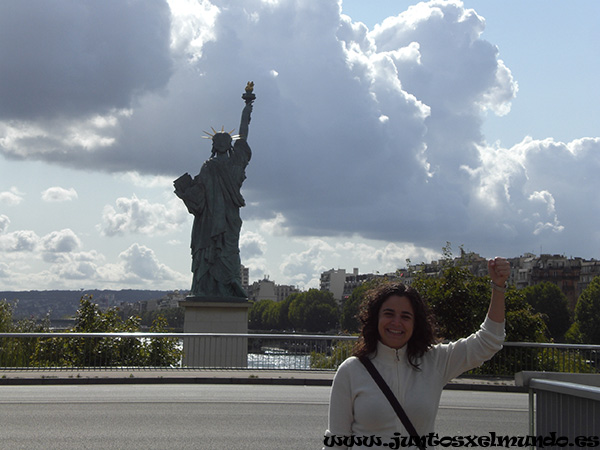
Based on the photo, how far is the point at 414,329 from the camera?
3992mm

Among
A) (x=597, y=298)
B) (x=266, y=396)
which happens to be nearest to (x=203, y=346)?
(x=266, y=396)

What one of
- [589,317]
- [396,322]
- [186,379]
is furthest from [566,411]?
[589,317]

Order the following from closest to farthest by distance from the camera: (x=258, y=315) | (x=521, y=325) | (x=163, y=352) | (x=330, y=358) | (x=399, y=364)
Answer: (x=399, y=364), (x=330, y=358), (x=521, y=325), (x=163, y=352), (x=258, y=315)

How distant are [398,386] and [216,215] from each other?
1005 inches

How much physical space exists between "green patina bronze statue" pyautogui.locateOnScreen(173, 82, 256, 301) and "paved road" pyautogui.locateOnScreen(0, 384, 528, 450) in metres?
13.1

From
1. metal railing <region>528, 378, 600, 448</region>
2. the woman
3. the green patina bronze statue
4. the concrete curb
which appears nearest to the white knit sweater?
the woman

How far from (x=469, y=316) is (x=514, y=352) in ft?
12.4

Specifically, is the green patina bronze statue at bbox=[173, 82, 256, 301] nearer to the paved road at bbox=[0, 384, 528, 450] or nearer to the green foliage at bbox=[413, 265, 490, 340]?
the green foliage at bbox=[413, 265, 490, 340]

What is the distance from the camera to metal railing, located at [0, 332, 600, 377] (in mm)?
A: 18734

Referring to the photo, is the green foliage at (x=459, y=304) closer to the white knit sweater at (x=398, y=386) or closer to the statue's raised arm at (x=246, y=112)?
the statue's raised arm at (x=246, y=112)

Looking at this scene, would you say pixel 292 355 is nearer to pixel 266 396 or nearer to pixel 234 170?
pixel 266 396

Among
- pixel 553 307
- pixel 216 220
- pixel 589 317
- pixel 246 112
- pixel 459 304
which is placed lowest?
pixel 459 304

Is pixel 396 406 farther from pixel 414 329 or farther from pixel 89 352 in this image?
pixel 89 352

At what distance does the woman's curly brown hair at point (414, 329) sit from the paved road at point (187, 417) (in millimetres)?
5276
